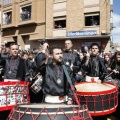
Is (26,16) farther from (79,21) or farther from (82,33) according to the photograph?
(82,33)

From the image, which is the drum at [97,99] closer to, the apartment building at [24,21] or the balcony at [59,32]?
the balcony at [59,32]

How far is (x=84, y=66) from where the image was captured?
6.05 m

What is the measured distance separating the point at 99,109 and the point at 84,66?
1812mm

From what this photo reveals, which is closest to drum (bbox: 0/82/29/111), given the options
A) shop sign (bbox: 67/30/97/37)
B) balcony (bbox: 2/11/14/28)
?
shop sign (bbox: 67/30/97/37)

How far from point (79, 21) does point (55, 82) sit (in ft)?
64.9

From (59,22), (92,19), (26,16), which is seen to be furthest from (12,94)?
(26,16)

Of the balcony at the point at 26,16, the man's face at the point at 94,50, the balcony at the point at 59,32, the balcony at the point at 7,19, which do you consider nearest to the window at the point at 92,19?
the balcony at the point at 59,32

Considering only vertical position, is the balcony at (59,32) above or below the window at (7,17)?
below

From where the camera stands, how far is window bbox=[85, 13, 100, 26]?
74.2 ft

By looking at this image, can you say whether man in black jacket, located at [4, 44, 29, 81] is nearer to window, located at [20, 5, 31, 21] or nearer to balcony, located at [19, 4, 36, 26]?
balcony, located at [19, 4, 36, 26]

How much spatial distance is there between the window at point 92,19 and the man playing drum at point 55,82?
1909 centimetres

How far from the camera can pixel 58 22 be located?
25266 millimetres

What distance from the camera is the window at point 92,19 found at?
22620 millimetres

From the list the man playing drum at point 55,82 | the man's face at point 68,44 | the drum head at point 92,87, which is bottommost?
the drum head at point 92,87
